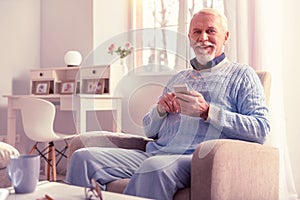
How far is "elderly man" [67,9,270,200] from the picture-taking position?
1.47m

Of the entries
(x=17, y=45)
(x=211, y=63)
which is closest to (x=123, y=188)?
(x=211, y=63)

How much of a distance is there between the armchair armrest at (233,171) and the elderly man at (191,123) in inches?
3.5

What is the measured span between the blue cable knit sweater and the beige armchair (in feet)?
0.34

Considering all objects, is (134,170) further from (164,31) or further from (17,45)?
(17,45)

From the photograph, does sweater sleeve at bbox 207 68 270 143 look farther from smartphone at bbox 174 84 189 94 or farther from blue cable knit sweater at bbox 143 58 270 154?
smartphone at bbox 174 84 189 94

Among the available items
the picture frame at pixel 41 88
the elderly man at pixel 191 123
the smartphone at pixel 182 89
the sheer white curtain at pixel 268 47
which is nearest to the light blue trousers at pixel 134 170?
the elderly man at pixel 191 123

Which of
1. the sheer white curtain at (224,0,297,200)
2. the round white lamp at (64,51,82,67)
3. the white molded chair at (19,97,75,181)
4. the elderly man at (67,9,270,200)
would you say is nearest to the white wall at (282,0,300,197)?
the sheer white curtain at (224,0,297,200)

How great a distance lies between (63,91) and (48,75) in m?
0.19

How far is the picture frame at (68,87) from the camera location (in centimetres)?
339

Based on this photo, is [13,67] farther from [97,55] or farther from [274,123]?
[274,123]

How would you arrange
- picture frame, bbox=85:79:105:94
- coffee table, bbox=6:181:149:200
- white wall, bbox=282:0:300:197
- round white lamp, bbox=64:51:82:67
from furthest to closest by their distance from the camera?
round white lamp, bbox=64:51:82:67 → picture frame, bbox=85:79:105:94 → white wall, bbox=282:0:300:197 → coffee table, bbox=6:181:149:200

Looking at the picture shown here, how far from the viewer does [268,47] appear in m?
2.35

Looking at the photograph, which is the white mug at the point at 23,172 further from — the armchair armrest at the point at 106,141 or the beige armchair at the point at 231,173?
the armchair armrest at the point at 106,141

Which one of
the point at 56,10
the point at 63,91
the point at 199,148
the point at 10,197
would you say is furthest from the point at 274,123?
the point at 56,10
